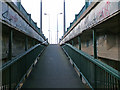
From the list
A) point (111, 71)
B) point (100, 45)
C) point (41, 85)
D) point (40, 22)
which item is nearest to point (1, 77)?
point (41, 85)

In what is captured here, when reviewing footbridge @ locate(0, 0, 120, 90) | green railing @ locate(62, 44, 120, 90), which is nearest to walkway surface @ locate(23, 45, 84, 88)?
footbridge @ locate(0, 0, 120, 90)

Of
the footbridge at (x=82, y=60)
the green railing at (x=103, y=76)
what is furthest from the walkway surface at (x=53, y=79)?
the green railing at (x=103, y=76)

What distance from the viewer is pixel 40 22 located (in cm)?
1911

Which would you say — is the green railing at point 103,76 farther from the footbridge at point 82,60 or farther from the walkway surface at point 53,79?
the walkway surface at point 53,79

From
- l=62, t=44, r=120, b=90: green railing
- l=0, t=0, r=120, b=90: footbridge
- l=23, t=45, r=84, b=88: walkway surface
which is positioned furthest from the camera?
l=23, t=45, r=84, b=88: walkway surface

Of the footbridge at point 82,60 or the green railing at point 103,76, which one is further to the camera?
the footbridge at point 82,60

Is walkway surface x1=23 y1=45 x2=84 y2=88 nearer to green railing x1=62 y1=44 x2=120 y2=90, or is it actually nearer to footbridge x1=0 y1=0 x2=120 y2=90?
footbridge x1=0 y1=0 x2=120 y2=90

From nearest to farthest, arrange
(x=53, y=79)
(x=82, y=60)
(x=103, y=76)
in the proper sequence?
(x=103, y=76) < (x=82, y=60) < (x=53, y=79)

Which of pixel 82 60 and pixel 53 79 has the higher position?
pixel 82 60

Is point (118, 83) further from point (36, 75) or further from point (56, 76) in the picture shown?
point (36, 75)

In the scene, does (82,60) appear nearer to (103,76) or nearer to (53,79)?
(53,79)

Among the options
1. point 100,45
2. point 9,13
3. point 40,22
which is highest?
point 40,22


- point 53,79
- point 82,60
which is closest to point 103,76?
point 82,60

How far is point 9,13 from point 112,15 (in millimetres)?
2470
